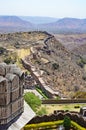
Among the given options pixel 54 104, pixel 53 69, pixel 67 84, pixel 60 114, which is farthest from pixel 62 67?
pixel 60 114

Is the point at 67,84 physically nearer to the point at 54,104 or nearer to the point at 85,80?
the point at 85,80

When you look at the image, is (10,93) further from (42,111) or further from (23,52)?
(23,52)

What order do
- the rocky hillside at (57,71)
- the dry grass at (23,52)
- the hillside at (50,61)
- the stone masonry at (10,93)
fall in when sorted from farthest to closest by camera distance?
1. the dry grass at (23,52)
2. the hillside at (50,61)
3. the rocky hillside at (57,71)
4. the stone masonry at (10,93)

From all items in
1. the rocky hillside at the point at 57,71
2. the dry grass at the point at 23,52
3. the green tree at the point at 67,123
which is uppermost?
the green tree at the point at 67,123

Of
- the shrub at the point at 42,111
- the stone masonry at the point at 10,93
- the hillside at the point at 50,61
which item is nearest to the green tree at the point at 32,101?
the shrub at the point at 42,111

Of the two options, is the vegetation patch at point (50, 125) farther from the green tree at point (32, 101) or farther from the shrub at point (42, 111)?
the green tree at point (32, 101)

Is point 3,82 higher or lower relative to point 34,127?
higher

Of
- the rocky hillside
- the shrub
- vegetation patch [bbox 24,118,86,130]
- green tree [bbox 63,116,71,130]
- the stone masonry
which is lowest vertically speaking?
the rocky hillside

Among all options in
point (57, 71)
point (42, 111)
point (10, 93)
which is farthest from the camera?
point (57, 71)

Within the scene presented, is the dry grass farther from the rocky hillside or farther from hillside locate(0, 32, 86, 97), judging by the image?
the rocky hillside

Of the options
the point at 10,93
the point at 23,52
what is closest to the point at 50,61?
the point at 23,52

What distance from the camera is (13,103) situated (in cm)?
2383

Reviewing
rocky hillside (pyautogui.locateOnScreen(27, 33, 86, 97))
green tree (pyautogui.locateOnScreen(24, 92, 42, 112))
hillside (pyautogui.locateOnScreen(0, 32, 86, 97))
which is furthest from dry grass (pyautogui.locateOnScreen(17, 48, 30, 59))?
green tree (pyautogui.locateOnScreen(24, 92, 42, 112))

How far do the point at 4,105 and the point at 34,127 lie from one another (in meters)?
Answer: 7.64
